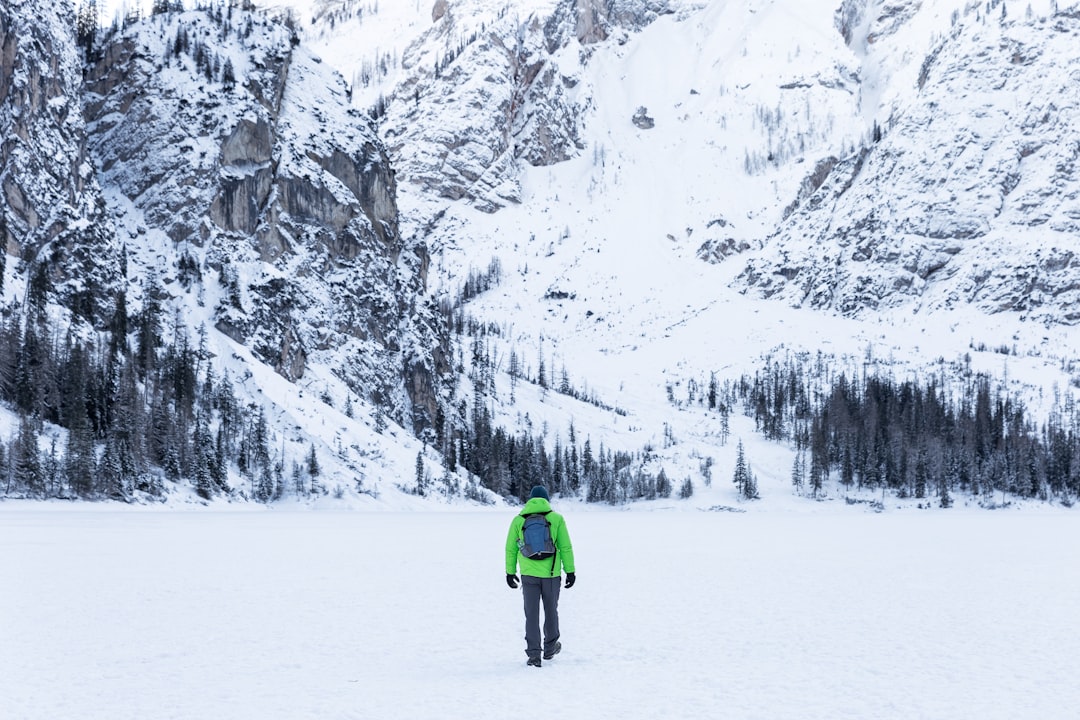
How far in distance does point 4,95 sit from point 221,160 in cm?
3098

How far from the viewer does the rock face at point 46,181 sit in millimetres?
106000

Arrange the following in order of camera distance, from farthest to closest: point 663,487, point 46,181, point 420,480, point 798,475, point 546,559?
point 798,475, point 663,487, point 420,480, point 46,181, point 546,559

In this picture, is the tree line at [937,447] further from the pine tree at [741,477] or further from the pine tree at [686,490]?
the pine tree at [686,490]

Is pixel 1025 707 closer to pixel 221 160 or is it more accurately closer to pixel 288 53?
pixel 221 160

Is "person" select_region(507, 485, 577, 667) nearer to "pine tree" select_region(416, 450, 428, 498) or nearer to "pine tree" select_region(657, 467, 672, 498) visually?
"pine tree" select_region(416, 450, 428, 498)

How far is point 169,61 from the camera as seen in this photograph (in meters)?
140

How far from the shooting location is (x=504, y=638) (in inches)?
771

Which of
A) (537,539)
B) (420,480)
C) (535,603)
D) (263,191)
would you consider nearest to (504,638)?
(535,603)

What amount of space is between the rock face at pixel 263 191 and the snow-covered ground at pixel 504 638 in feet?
307

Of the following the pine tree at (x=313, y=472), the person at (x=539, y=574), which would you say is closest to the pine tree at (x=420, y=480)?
the pine tree at (x=313, y=472)

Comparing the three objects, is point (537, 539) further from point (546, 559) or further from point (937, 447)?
point (937, 447)

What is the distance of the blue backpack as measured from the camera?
53.5 ft

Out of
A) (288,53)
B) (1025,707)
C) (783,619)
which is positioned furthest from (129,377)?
(1025,707)

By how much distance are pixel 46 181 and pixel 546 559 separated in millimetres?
112071
